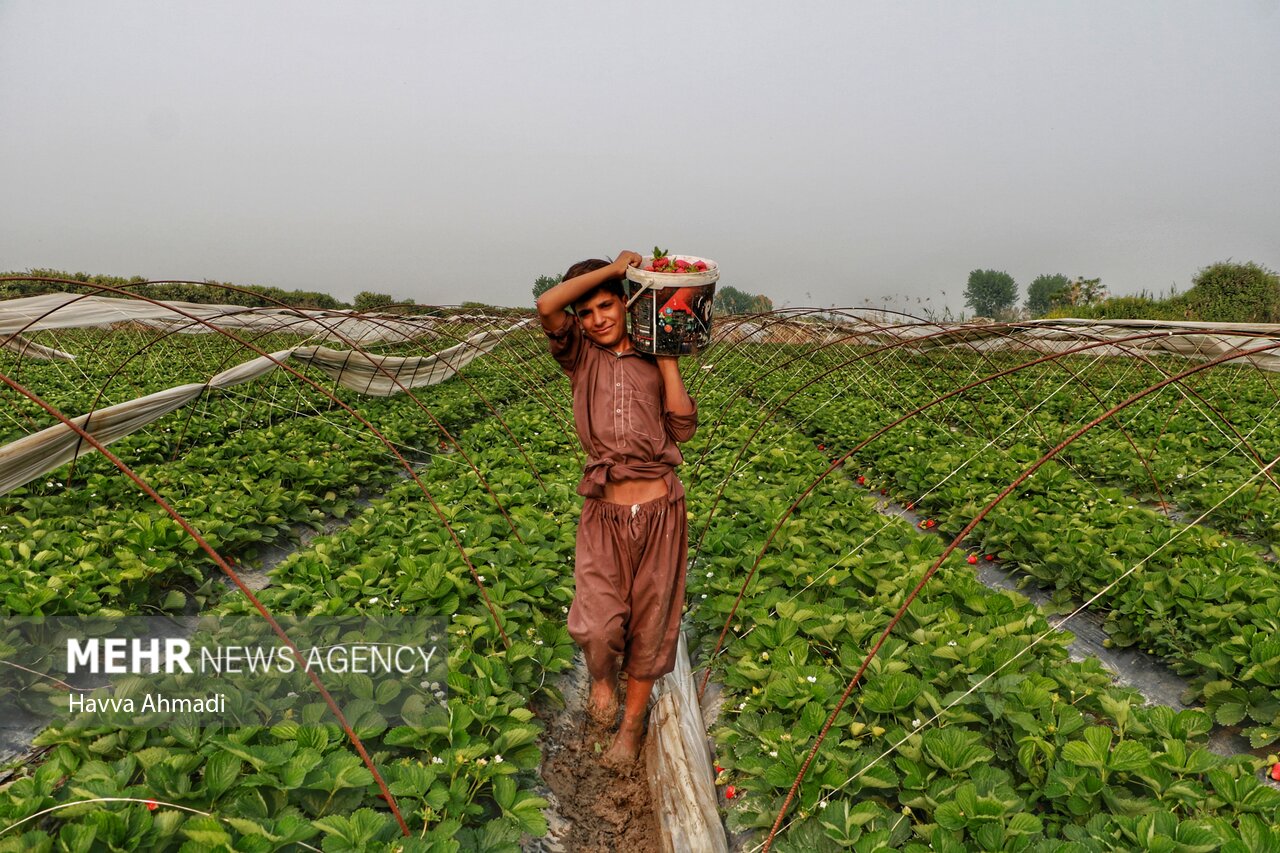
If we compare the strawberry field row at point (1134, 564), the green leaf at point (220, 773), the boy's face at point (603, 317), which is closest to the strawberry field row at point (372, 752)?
the green leaf at point (220, 773)

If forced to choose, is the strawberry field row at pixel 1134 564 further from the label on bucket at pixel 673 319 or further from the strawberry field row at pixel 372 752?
the strawberry field row at pixel 372 752

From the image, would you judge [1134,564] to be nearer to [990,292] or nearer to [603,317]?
[603,317]

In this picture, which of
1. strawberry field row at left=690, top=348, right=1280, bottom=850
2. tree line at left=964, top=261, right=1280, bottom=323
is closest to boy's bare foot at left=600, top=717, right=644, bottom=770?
strawberry field row at left=690, top=348, right=1280, bottom=850

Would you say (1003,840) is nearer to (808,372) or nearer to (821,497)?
(821,497)

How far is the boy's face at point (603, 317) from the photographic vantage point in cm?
235

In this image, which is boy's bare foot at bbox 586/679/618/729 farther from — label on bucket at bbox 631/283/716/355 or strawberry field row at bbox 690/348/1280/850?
label on bucket at bbox 631/283/716/355

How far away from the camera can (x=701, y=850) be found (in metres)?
2.25

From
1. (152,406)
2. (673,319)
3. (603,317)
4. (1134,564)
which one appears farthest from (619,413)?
(152,406)

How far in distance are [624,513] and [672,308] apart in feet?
2.78

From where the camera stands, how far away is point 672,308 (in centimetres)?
208

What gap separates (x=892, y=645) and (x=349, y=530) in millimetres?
3229

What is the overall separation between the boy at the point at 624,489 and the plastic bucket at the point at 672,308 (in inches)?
9.2

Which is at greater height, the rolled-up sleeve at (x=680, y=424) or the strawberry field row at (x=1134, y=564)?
the rolled-up sleeve at (x=680, y=424)

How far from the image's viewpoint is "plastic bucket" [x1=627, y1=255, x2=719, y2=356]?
2045 mm
